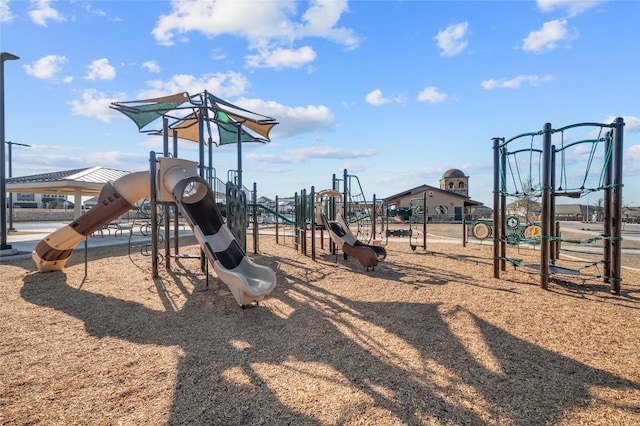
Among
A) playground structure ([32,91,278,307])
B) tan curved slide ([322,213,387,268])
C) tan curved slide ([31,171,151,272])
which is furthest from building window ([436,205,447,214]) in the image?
tan curved slide ([31,171,151,272])

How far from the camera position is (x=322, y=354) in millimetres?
4184

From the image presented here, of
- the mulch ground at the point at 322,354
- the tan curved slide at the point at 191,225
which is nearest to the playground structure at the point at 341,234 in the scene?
the mulch ground at the point at 322,354

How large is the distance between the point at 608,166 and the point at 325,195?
7933mm

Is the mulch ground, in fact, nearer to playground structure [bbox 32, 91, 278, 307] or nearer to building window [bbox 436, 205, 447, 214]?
playground structure [bbox 32, 91, 278, 307]

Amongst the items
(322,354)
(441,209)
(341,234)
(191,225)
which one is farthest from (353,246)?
(441,209)

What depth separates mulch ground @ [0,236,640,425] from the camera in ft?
9.99

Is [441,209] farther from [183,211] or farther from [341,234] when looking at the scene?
[183,211]

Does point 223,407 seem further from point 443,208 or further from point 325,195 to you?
point 443,208

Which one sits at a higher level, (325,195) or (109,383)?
(325,195)

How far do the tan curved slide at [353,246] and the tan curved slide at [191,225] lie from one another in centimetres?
365

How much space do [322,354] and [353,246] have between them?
6400mm

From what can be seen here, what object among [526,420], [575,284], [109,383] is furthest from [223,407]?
[575,284]

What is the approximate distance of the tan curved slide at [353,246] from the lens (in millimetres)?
9604

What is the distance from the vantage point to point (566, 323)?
524 cm
